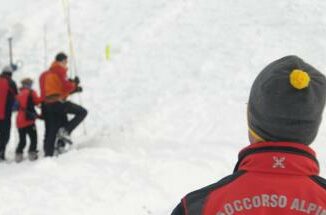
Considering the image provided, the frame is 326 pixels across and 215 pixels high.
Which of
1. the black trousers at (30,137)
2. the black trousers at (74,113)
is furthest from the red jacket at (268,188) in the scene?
the black trousers at (30,137)

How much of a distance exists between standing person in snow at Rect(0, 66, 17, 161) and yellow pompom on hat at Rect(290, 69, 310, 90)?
9062 mm

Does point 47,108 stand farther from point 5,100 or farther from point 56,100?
point 5,100

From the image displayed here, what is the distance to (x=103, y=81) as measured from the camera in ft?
45.6

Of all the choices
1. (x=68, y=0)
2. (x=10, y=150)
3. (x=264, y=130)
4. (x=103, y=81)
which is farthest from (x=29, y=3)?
(x=264, y=130)

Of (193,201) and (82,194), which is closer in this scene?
(193,201)

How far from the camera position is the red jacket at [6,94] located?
10.4 metres

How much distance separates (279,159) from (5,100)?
30.0ft

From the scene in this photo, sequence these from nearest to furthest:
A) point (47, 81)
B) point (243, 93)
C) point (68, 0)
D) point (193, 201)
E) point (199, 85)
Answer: point (193, 201)
point (47, 81)
point (243, 93)
point (199, 85)
point (68, 0)

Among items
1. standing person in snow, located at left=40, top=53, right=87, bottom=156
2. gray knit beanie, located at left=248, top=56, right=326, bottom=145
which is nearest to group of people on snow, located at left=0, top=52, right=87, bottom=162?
standing person in snow, located at left=40, top=53, right=87, bottom=156

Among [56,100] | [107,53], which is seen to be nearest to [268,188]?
[56,100]

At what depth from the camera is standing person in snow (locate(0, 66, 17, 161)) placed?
34.2 ft

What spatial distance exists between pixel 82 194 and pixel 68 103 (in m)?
3.06

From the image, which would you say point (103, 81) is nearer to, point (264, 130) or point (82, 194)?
point (82, 194)

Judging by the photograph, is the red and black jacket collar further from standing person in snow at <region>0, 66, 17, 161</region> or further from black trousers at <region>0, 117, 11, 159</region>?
black trousers at <region>0, 117, 11, 159</region>
